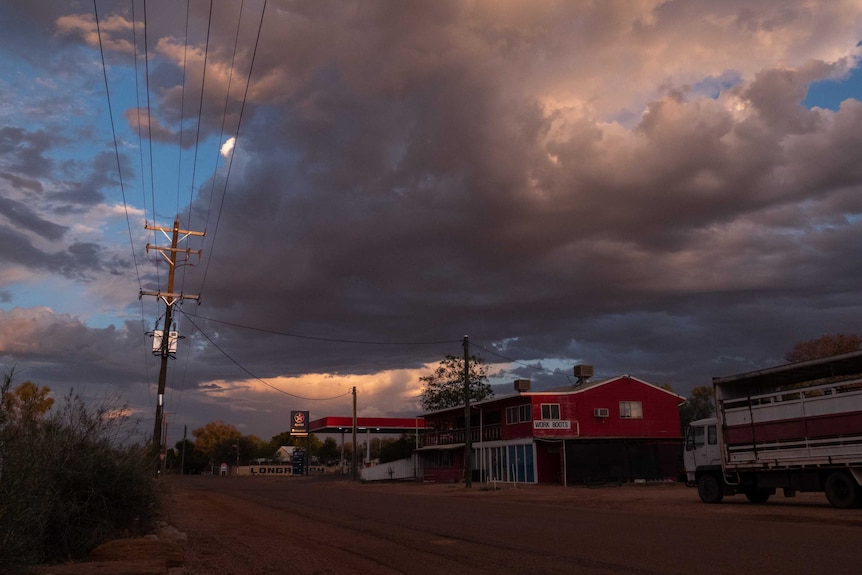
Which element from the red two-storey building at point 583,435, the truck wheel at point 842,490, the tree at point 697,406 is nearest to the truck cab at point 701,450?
the truck wheel at point 842,490

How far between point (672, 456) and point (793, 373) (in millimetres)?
26018

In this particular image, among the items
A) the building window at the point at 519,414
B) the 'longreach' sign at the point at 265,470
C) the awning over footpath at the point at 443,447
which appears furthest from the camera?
the 'longreach' sign at the point at 265,470

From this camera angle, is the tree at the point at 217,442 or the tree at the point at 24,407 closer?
the tree at the point at 24,407

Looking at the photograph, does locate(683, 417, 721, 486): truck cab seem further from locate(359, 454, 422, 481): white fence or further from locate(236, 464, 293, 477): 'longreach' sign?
locate(236, 464, 293, 477): 'longreach' sign

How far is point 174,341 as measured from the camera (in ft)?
108

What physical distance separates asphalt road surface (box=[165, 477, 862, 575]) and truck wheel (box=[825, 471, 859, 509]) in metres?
0.53

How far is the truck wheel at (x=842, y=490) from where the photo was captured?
64.0 ft

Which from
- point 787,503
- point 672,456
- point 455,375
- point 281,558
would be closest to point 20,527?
point 281,558

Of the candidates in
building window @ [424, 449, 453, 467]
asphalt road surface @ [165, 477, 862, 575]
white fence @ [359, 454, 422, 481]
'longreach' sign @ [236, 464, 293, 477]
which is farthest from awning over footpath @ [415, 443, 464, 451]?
'longreach' sign @ [236, 464, 293, 477]

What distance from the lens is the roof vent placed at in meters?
50.8

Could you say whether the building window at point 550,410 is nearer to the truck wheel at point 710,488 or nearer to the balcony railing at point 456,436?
the balcony railing at point 456,436

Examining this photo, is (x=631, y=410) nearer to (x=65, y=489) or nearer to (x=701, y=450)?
(x=701, y=450)

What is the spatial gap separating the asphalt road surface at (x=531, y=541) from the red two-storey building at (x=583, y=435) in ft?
75.2

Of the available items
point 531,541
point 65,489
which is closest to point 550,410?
point 531,541
